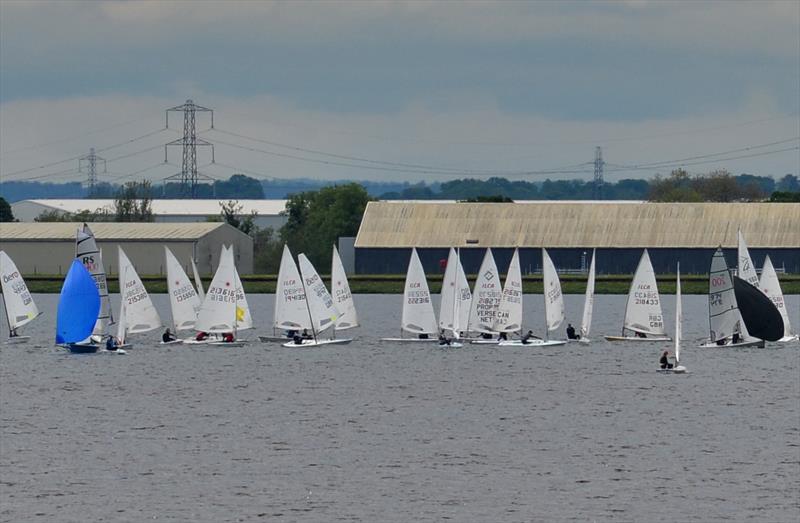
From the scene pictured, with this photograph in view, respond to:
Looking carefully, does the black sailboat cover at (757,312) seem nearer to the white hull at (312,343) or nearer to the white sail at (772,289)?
the white sail at (772,289)

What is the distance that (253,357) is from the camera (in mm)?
75562

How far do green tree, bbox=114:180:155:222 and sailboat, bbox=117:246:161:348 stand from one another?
99.9m

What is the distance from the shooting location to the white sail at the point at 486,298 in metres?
75.9

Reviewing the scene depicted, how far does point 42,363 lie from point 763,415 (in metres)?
33.0

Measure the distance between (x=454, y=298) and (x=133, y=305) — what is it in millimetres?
14527

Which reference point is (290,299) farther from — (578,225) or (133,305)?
(578,225)

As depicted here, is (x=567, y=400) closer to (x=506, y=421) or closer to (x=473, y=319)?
(x=506, y=421)

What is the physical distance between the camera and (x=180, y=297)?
257 feet

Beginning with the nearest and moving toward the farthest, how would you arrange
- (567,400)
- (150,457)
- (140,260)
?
(150,457) < (567,400) < (140,260)

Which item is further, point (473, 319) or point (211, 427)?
point (473, 319)

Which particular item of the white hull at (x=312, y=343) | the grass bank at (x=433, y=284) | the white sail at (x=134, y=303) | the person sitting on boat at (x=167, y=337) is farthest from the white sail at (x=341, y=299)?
the grass bank at (x=433, y=284)

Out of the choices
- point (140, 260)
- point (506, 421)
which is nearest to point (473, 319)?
point (506, 421)

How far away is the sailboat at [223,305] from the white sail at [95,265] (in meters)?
4.37

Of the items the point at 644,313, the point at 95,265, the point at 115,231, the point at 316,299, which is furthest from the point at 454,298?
the point at 115,231
